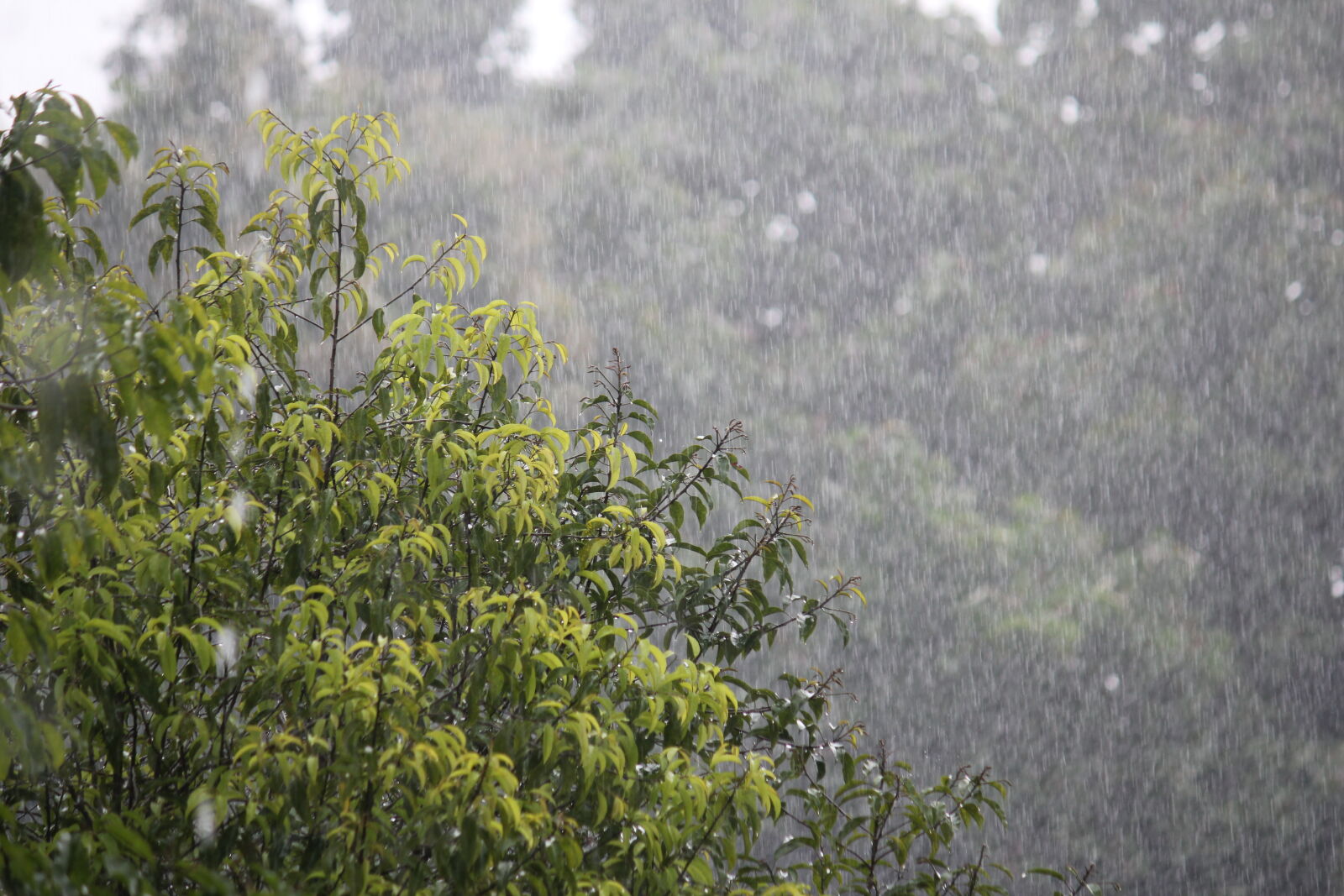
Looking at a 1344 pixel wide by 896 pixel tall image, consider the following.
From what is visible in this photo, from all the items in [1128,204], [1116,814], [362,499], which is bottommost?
[362,499]

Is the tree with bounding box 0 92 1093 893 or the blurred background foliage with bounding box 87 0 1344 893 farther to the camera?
the blurred background foliage with bounding box 87 0 1344 893

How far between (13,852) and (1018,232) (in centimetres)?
998

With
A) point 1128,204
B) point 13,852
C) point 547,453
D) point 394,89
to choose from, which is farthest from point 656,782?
point 394,89

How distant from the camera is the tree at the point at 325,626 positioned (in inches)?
46.5

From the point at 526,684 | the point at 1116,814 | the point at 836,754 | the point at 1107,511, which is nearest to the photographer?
the point at 526,684

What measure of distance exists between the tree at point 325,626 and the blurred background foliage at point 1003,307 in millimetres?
6453

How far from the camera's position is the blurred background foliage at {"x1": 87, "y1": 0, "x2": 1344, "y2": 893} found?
772 cm

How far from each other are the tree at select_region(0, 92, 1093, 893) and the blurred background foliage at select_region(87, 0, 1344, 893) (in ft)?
21.2

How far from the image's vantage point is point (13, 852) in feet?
3.08

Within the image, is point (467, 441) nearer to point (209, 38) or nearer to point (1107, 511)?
point (1107, 511)

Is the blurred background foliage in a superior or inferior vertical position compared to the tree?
superior

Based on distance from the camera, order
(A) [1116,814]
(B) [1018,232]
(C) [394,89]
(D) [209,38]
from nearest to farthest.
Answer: (A) [1116,814] → (D) [209,38] → (B) [1018,232] → (C) [394,89]

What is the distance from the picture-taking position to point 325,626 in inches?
55.5

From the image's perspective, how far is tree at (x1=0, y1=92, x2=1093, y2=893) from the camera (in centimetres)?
118
